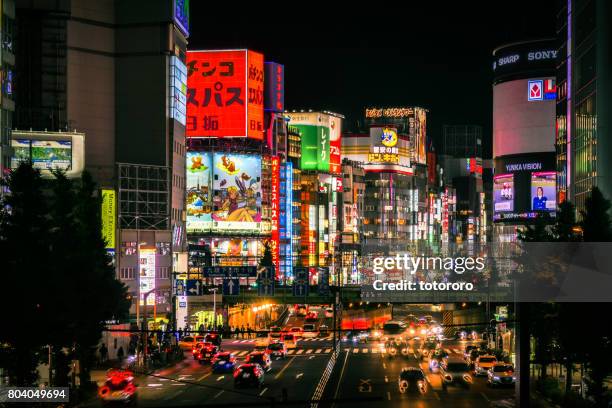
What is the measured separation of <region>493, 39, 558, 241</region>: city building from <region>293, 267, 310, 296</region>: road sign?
96.6 metres

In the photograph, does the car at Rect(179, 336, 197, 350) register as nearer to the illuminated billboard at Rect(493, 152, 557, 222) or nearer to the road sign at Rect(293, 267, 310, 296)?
the road sign at Rect(293, 267, 310, 296)

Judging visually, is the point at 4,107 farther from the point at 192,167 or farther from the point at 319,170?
the point at 319,170

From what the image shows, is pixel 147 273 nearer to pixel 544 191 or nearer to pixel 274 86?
pixel 274 86

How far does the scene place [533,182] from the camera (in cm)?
17288

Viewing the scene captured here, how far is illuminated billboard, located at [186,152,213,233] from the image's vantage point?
138625mm

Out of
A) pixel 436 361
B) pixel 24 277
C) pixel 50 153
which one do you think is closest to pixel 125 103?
pixel 50 153

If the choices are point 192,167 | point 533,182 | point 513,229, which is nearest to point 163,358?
point 192,167

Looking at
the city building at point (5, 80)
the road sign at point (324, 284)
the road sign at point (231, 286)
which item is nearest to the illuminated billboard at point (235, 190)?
the road sign at point (324, 284)

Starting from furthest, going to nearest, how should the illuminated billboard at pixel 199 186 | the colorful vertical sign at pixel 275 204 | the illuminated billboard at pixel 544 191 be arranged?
the illuminated billboard at pixel 544 191
the colorful vertical sign at pixel 275 204
the illuminated billboard at pixel 199 186

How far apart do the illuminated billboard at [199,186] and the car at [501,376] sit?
269 ft

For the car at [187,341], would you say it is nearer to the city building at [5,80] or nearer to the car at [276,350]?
the car at [276,350]

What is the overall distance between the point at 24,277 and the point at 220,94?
95.0 meters

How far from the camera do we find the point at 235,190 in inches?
5477

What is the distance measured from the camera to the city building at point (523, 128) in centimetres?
17350
